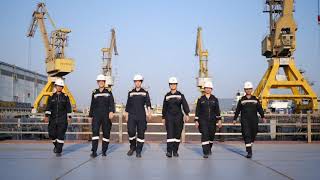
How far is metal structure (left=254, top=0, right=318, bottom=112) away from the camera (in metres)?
29.6

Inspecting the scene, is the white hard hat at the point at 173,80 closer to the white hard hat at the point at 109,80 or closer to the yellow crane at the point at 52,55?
the yellow crane at the point at 52,55

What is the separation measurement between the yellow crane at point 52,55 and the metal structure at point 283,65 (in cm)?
2494

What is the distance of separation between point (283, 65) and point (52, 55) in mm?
32421

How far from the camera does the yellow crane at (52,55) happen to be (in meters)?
46.7

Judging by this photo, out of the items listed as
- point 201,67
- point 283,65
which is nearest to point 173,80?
point 283,65

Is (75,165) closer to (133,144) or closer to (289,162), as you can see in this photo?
(133,144)

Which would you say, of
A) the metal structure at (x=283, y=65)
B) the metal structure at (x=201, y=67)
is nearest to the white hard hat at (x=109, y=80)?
the metal structure at (x=201, y=67)

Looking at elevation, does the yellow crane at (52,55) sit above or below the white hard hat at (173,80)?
above

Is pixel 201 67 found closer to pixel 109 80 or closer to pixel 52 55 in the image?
pixel 109 80

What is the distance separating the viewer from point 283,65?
101 feet

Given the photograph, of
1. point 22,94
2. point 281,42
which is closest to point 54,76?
point 281,42

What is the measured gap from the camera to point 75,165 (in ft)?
21.5

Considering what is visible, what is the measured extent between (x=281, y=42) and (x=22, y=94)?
79.0m

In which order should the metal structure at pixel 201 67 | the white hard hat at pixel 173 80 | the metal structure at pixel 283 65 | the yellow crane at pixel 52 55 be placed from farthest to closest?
1. the metal structure at pixel 201 67
2. the yellow crane at pixel 52 55
3. the metal structure at pixel 283 65
4. the white hard hat at pixel 173 80
